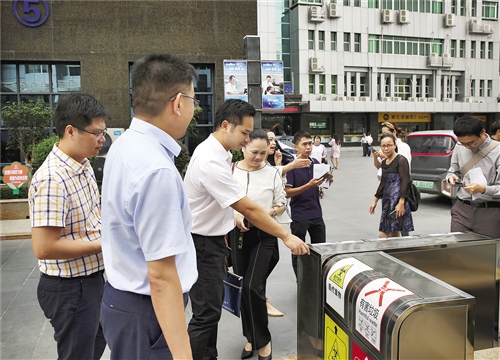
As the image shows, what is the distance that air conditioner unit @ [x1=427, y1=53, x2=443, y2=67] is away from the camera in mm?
41625

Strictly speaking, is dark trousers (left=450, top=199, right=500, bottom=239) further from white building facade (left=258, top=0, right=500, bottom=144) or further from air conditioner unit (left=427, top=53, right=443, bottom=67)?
air conditioner unit (left=427, top=53, right=443, bottom=67)

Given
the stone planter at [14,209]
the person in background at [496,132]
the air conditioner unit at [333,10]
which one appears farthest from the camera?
the air conditioner unit at [333,10]

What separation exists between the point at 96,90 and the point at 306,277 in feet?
46.5

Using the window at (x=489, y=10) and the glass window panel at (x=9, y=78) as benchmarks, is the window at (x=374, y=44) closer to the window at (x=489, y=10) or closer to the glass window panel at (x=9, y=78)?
the window at (x=489, y=10)

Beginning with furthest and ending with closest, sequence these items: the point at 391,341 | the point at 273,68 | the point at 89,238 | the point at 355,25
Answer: the point at 355,25 → the point at 273,68 → the point at 89,238 → the point at 391,341

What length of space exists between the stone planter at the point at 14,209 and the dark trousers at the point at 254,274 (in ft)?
23.8

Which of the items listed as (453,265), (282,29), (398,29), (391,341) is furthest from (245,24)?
(398,29)

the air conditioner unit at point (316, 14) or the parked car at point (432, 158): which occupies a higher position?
the air conditioner unit at point (316, 14)

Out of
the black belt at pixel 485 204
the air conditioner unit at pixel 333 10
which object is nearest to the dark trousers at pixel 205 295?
the black belt at pixel 485 204

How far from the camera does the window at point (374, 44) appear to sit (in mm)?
40656

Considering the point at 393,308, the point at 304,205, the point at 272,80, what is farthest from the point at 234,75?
the point at 393,308

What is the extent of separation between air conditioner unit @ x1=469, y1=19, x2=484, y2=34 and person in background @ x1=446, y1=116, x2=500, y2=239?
45570mm

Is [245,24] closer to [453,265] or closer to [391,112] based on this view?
[453,265]

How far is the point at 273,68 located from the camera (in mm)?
11836
